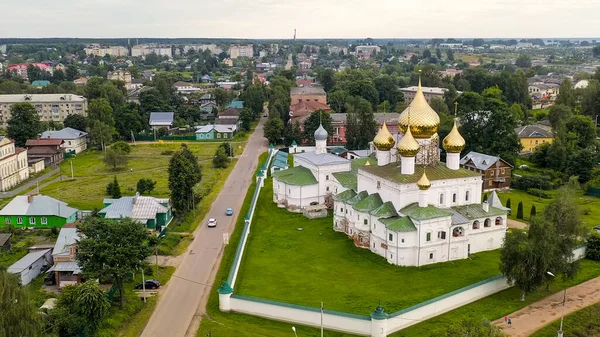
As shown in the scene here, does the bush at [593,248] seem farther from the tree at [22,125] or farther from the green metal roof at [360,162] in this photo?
the tree at [22,125]

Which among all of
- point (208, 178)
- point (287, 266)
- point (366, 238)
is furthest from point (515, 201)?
point (208, 178)

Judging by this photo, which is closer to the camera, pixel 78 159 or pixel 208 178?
pixel 208 178

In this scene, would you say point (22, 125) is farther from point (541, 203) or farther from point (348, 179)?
point (541, 203)

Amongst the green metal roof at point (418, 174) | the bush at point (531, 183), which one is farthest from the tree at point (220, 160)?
the bush at point (531, 183)

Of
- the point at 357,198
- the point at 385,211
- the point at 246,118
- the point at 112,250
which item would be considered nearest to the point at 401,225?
the point at 385,211

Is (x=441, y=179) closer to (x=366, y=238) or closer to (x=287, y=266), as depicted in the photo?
(x=366, y=238)
